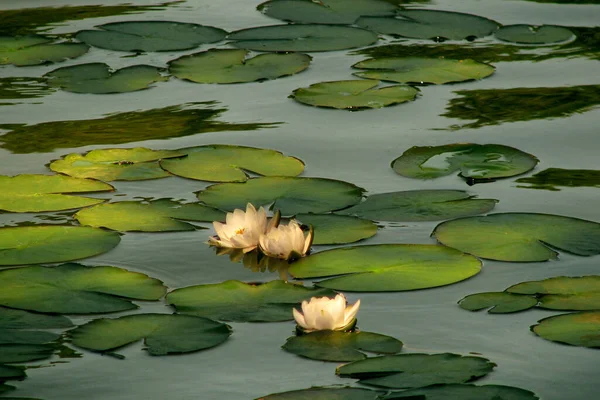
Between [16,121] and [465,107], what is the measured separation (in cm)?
162

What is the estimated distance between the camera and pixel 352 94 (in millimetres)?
4062

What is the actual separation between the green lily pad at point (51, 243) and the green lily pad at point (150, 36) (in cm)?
197

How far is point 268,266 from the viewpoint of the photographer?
268 centimetres

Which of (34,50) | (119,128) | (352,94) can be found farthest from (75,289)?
(34,50)

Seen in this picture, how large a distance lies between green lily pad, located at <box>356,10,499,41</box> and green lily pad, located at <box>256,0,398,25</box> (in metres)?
0.09

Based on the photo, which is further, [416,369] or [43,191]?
[43,191]

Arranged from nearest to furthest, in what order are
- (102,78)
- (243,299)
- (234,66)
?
(243,299)
(102,78)
(234,66)

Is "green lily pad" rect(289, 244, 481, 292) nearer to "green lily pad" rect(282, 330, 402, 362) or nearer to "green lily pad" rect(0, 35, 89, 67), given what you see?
"green lily pad" rect(282, 330, 402, 362)

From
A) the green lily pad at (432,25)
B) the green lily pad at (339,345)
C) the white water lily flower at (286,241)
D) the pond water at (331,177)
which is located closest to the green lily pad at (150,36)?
the pond water at (331,177)

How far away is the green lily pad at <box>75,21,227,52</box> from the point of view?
4707 mm

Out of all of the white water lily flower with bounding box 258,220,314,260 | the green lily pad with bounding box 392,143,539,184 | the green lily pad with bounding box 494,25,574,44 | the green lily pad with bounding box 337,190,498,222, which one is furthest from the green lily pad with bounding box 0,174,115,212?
the green lily pad with bounding box 494,25,574,44

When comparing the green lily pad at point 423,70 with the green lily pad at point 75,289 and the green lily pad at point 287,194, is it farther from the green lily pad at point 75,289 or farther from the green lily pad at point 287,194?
the green lily pad at point 75,289

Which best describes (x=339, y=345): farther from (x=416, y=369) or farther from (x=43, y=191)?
(x=43, y=191)

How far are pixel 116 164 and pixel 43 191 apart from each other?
31cm
